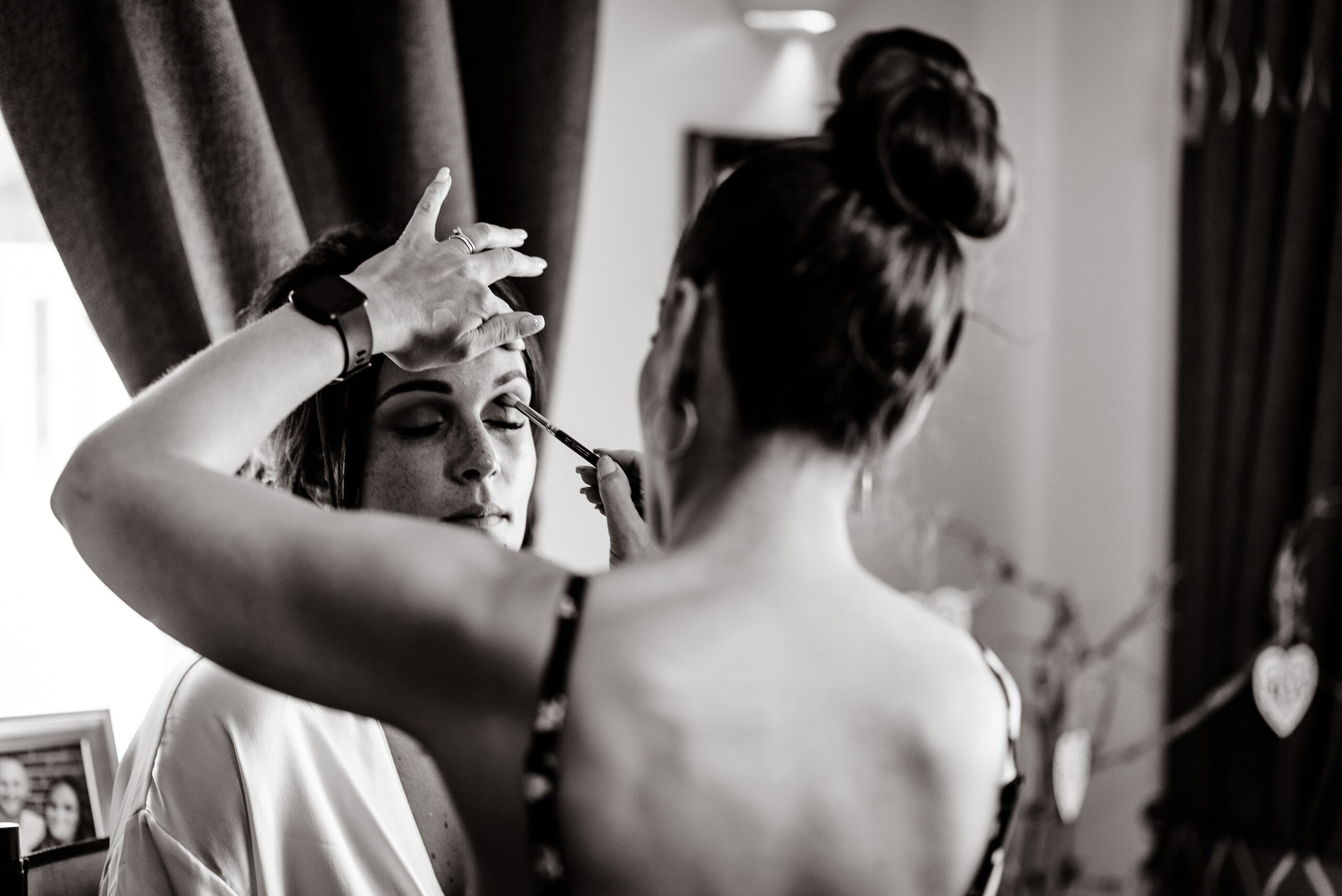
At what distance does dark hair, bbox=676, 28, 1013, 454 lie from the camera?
646 millimetres

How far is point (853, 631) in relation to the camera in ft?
2.14

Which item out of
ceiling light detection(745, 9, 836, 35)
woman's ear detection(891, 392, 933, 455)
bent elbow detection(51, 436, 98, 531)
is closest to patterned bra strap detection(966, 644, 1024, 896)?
woman's ear detection(891, 392, 933, 455)

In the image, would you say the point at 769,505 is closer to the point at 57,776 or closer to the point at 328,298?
the point at 328,298

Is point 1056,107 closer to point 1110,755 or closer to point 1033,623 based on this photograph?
point 1033,623

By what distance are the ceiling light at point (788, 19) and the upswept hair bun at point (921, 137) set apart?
176 cm

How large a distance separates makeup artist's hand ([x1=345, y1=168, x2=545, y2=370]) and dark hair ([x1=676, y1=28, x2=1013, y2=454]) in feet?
0.60

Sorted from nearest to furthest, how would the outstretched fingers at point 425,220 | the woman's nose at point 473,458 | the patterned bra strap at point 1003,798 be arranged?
the patterned bra strap at point 1003,798 < the outstretched fingers at point 425,220 < the woman's nose at point 473,458

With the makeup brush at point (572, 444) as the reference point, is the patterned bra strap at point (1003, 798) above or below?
below

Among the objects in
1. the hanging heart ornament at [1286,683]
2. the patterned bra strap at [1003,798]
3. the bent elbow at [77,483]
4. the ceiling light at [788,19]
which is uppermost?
the ceiling light at [788,19]

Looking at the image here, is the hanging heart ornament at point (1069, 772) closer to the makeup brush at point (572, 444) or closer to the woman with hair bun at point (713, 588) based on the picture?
the makeup brush at point (572, 444)

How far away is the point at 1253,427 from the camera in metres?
2.21

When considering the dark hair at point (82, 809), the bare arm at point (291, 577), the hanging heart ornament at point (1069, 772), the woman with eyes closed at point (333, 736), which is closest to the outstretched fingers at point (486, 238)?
the woman with eyes closed at point (333, 736)

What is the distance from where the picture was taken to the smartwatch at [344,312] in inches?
28.8

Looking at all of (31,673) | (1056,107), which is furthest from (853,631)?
(1056,107)
